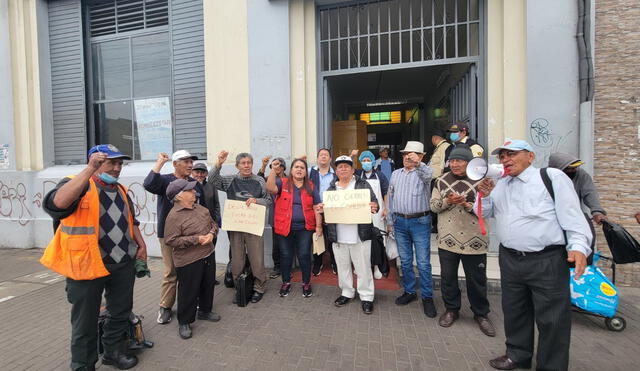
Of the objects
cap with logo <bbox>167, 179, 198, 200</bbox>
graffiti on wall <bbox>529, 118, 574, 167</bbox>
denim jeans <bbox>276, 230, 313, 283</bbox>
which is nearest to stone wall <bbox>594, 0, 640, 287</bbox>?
graffiti on wall <bbox>529, 118, 574, 167</bbox>

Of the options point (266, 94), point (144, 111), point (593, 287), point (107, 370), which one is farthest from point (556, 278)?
point (144, 111)

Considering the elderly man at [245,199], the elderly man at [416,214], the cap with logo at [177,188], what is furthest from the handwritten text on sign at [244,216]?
the elderly man at [416,214]

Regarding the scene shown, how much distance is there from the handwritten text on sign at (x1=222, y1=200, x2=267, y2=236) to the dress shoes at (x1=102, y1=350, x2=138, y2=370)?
5.55ft

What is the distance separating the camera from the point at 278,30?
5.47 m

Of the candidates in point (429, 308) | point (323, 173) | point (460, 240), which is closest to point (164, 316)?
point (323, 173)

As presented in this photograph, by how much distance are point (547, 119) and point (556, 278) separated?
310 centimetres

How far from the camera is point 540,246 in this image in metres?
2.44

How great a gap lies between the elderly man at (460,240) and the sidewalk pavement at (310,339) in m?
0.25

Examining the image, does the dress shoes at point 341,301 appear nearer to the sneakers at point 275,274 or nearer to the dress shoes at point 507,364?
the sneakers at point 275,274

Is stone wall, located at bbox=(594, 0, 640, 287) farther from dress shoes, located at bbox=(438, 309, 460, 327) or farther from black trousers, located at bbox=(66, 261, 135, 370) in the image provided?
black trousers, located at bbox=(66, 261, 135, 370)

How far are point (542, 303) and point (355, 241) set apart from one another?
1.93 meters

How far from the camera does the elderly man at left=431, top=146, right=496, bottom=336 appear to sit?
327 cm

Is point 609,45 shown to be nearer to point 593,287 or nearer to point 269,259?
point 593,287

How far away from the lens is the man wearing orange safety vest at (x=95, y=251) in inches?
90.1
